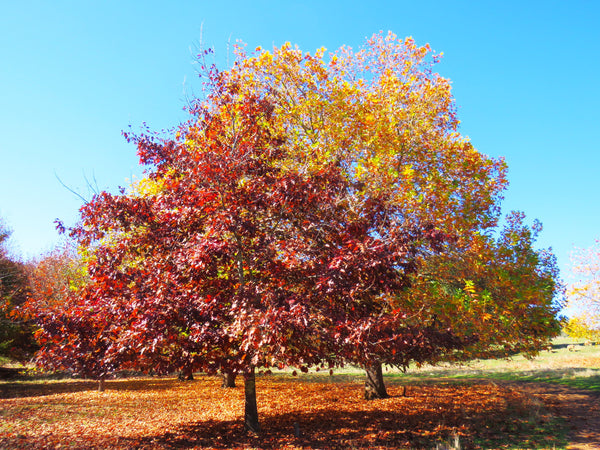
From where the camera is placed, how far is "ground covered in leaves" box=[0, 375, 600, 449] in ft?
34.0

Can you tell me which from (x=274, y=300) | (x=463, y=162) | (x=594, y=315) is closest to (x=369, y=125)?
(x=463, y=162)

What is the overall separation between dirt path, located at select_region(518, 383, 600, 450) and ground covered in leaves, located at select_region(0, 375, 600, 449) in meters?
0.13

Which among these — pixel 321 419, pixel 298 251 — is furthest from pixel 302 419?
pixel 298 251

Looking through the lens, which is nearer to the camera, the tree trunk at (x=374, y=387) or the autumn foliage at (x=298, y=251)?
the autumn foliage at (x=298, y=251)

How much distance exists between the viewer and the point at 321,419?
12953 millimetres

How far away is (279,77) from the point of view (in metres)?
15.9

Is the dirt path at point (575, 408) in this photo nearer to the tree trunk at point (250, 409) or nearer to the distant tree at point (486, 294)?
the distant tree at point (486, 294)

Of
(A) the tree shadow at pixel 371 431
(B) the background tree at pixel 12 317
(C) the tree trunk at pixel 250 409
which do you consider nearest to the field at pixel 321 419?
(A) the tree shadow at pixel 371 431


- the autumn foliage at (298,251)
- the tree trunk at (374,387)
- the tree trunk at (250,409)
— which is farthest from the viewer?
the tree trunk at (374,387)

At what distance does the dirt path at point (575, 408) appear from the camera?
10211mm

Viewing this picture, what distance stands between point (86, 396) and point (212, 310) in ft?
51.8

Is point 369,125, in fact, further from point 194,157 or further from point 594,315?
point 594,315

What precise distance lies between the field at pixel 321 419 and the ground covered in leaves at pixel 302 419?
0.11ft

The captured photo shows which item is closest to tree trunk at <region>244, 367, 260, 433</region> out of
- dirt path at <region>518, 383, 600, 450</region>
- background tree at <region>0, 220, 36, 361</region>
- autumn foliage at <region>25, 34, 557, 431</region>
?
autumn foliage at <region>25, 34, 557, 431</region>
